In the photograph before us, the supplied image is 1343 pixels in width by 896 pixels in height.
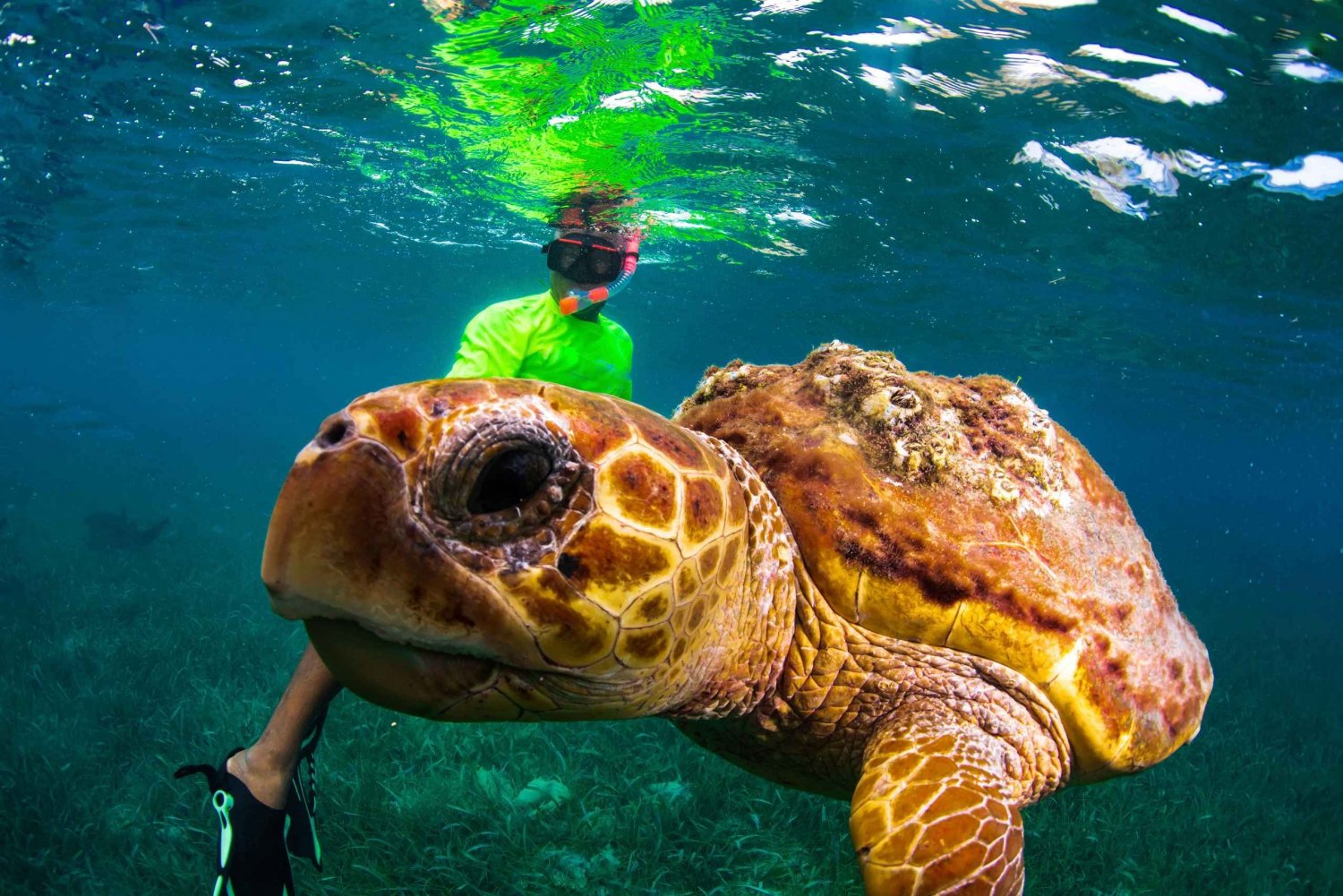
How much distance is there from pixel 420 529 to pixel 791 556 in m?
1.08

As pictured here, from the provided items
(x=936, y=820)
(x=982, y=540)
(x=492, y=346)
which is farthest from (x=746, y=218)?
(x=936, y=820)

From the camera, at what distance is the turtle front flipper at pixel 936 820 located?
4.91 feet

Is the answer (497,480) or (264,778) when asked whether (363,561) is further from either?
(264,778)

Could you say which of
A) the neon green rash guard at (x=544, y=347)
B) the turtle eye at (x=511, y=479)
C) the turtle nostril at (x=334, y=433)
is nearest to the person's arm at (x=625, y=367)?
the neon green rash guard at (x=544, y=347)

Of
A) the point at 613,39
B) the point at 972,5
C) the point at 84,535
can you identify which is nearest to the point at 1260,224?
the point at 972,5

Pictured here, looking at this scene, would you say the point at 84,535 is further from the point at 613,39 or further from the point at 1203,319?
the point at 1203,319

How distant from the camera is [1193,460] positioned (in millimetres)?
48000

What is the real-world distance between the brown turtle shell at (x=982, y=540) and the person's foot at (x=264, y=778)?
6.56 feet

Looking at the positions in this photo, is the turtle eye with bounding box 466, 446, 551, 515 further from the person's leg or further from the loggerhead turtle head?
the person's leg

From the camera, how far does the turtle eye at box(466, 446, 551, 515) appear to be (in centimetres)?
124

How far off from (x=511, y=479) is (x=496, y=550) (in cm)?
13

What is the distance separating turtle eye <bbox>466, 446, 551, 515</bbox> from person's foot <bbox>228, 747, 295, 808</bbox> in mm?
1884

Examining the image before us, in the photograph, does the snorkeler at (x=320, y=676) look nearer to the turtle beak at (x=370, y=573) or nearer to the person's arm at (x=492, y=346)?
the person's arm at (x=492, y=346)

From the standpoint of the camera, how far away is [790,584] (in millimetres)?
1892
